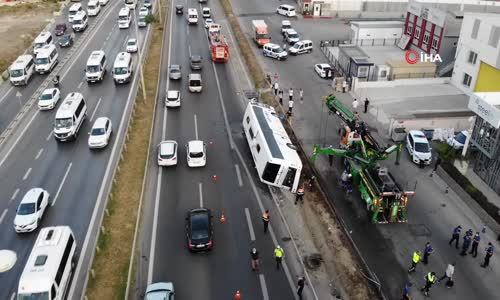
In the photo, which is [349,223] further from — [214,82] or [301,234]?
[214,82]

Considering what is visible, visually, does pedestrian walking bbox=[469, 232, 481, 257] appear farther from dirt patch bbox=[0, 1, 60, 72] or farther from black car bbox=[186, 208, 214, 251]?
dirt patch bbox=[0, 1, 60, 72]

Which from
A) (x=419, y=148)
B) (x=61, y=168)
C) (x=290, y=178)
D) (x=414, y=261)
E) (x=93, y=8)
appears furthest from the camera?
(x=93, y=8)

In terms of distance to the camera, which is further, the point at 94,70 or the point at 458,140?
the point at 94,70

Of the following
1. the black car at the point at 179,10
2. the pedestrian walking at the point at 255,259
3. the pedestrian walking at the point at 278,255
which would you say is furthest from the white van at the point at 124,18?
the pedestrian walking at the point at 255,259

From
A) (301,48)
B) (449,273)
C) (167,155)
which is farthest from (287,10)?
(449,273)

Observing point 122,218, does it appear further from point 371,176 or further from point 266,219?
point 371,176

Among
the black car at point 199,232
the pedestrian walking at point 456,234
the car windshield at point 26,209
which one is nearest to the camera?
the black car at point 199,232

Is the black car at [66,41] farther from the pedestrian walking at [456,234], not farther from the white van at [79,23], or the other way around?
the pedestrian walking at [456,234]
